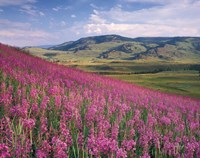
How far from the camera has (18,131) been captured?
4441 millimetres

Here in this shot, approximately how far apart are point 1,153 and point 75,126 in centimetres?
275

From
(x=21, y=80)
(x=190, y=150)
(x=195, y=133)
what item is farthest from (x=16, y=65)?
(x=190, y=150)

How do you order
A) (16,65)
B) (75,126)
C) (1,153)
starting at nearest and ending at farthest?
1. (1,153)
2. (75,126)
3. (16,65)

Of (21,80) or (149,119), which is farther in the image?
(21,80)

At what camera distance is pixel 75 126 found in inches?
227

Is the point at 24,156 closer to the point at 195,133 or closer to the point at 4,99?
the point at 4,99

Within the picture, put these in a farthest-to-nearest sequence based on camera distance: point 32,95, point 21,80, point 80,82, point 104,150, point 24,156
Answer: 1. point 80,82
2. point 21,80
3. point 32,95
4. point 104,150
5. point 24,156

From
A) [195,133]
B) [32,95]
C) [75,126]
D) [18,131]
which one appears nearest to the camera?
[18,131]

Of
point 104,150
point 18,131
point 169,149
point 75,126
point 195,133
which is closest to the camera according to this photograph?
point 104,150

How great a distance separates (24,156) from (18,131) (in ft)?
3.51

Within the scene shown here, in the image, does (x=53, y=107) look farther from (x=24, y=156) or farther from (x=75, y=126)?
(x=24, y=156)

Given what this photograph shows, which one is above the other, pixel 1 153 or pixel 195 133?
pixel 1 153

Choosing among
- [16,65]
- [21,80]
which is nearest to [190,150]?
[21,80]

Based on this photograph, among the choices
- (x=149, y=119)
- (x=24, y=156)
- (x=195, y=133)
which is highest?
(x=24, y=156)
